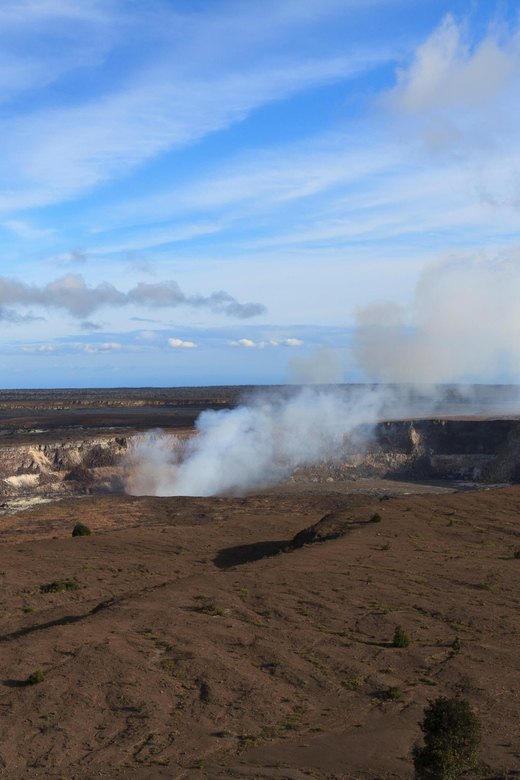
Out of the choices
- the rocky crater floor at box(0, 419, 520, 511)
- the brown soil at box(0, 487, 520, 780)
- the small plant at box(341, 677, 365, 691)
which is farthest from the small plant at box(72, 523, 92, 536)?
the small plant at box(341, 677, 365, 691)

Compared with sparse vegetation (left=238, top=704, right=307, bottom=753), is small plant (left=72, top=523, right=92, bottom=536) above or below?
below

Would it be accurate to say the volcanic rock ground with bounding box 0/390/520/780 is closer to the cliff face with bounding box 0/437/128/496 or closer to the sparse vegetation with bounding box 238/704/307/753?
the sparse vegetation with bounding box 238/704/307/753

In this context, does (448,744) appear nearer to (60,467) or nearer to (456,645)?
(456,645)

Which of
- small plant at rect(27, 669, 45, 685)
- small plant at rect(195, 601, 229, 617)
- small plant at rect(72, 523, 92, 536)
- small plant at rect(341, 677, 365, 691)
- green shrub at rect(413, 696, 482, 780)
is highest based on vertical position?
green shrub at rect(413, 696, 482, 780)

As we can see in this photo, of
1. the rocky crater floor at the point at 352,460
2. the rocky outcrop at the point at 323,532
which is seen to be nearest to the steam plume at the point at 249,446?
the rocky crater floor at the point at 352,460

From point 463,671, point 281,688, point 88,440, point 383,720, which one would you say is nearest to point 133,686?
point 281,688

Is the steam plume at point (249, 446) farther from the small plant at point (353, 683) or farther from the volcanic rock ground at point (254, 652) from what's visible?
the small plant at point (353, 683)
